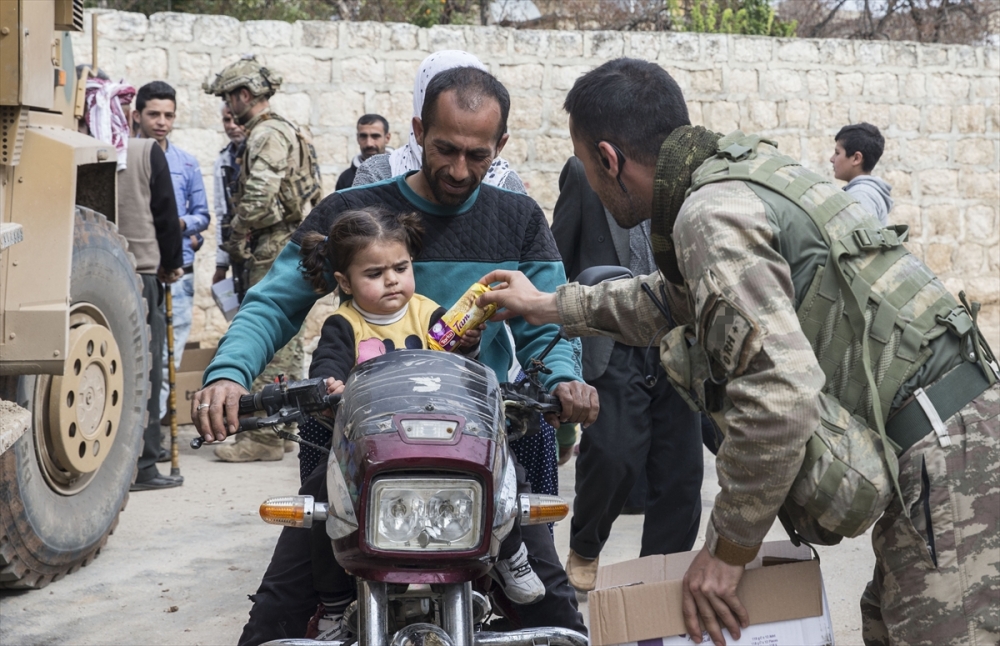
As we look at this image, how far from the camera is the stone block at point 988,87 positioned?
12266 millimetres

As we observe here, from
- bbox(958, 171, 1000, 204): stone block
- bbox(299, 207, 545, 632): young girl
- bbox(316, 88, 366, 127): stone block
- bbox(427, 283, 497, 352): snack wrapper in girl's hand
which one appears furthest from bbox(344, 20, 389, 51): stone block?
bbox(427, 283, 497, 352): snack wrapper in girl's hand

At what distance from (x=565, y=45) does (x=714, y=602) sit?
30.3ft

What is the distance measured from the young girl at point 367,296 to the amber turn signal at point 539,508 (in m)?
0.53

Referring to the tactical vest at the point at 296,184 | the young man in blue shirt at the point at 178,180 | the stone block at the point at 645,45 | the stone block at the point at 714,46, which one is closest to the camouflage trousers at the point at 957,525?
the tactical vest at the point at 296,184

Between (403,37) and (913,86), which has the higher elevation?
(403,37)

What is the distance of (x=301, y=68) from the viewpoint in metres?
10.2

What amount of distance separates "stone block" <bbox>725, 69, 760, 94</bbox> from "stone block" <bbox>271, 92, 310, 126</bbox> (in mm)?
4238

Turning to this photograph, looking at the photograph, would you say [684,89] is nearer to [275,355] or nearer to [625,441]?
[275,355]

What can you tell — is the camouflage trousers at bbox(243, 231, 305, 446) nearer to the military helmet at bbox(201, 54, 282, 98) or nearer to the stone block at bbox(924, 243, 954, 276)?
the military helmet at bbox(201, 54, 282, 98)

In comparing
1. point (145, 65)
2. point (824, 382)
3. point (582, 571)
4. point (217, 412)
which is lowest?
point (582, 571)

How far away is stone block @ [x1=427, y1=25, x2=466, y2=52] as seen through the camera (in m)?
10.6

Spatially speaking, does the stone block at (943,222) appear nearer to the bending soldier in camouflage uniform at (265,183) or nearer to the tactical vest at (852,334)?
the bending soldier in camouflage uniform at (265,183)

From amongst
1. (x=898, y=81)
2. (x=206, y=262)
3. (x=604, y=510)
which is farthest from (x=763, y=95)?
(x=604, y=510)

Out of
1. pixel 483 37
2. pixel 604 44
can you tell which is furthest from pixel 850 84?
pixel 483 37
